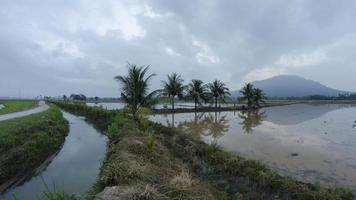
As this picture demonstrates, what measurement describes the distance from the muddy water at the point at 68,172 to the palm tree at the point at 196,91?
86.6 ft

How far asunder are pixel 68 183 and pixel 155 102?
9328 millimetres

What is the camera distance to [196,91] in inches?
1560

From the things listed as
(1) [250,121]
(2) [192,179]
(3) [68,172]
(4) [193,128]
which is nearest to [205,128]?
(4) [193,128]

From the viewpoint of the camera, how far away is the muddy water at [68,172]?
680 centimetres

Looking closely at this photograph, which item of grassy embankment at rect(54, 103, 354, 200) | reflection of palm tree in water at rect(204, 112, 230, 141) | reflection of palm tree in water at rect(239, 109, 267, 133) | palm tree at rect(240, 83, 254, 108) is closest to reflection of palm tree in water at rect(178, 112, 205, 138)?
reflection of palm tree in water at rect(204, 112, 230, 141)

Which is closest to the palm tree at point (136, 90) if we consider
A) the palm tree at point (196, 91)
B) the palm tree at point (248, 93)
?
the palm tree at point (196, 91)

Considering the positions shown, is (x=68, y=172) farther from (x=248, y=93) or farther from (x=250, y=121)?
(x=248, y=93)

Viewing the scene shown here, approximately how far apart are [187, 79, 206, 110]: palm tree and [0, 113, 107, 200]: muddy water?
1039 inches

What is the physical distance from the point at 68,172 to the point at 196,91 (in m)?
32.1

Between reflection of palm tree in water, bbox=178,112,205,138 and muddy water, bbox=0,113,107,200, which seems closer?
muddy water, bbox=0,113,107,200

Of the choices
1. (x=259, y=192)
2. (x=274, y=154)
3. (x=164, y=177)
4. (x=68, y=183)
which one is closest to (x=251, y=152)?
(x=274, y=154)

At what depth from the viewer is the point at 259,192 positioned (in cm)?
618

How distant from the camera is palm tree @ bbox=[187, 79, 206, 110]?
3888 centimetres

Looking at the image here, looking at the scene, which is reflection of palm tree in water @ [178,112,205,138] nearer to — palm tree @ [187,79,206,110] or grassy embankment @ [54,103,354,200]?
grassy embankment @ [54,103,354,200]
